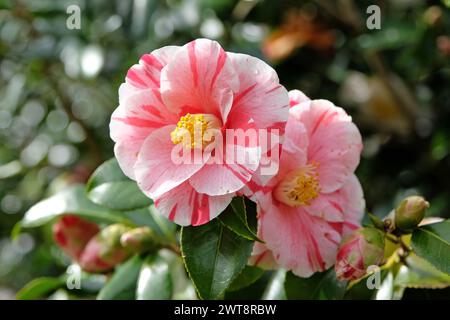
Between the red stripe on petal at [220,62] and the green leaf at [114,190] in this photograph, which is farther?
the green leaf at [114,190]

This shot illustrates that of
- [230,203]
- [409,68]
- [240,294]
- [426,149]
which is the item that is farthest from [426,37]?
[230,203]

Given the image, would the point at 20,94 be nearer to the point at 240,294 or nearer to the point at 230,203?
the point at 240,294

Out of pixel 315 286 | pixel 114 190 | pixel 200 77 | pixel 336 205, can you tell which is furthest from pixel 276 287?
pixel 200 77

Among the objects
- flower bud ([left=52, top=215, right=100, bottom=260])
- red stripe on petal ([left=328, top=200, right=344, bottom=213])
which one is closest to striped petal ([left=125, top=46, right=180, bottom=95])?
red stripe on petal ([left=328, top=200, right=344, bottom=213])

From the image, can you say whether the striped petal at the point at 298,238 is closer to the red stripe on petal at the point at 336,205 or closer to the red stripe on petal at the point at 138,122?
the red stripe on petal at the point at 336,205

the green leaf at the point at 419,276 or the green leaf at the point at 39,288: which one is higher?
the green leaf at the point at 419,276

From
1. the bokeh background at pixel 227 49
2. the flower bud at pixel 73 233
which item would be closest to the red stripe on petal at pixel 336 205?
the flower bud at pixel 73 233

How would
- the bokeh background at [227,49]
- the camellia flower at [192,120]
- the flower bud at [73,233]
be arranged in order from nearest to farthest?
the camellia flower at [192,120] → the flower bud at [73,233] → the bokeh background at [227,49]
